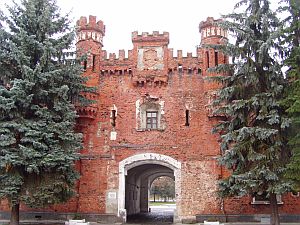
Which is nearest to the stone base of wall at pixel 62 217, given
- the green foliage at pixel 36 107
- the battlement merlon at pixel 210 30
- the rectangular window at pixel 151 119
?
the green foliage at pixel 36 107

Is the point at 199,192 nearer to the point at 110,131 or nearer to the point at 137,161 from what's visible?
the point at 137,161

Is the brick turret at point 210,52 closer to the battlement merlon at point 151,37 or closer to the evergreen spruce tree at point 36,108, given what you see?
the battlement merlon at point 151,37

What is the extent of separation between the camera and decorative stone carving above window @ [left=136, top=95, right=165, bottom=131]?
20578mm

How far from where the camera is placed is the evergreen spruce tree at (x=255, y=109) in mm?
15094

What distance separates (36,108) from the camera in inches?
633

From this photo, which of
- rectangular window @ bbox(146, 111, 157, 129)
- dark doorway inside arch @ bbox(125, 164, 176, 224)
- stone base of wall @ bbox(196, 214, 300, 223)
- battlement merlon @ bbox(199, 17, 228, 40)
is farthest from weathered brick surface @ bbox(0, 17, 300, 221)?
dark doorway inside arch @ bbox(125, 164, 176, 224)

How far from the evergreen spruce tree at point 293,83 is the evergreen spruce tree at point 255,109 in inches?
14.8

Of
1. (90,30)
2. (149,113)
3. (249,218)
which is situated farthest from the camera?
(90,30)

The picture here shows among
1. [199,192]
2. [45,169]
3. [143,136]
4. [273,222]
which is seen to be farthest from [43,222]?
[273,222]

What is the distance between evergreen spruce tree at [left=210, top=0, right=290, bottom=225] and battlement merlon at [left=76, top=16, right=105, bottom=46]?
7.82 metres

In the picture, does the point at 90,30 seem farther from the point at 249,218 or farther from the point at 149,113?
the point at 249,218

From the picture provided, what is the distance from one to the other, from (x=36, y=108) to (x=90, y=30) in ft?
23.3

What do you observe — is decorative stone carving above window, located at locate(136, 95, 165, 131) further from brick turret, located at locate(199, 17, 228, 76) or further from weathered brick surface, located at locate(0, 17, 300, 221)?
brick turret, located at locate(199, 17, 228, 76)

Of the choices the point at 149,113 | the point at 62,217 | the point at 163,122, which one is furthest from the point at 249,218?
the point at 62,217
